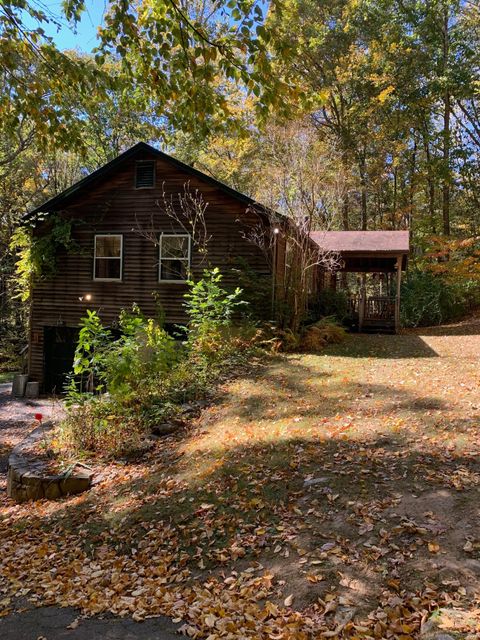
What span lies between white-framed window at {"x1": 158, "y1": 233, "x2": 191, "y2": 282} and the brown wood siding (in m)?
0.19

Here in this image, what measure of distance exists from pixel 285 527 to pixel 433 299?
18238 mm

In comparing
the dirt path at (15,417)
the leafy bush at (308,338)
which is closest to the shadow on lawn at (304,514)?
the dirt path at (15,417)

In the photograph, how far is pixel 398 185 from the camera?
30000 mm

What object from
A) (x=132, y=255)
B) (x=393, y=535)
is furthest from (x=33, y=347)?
(x=393, y=535)

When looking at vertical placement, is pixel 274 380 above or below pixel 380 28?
below

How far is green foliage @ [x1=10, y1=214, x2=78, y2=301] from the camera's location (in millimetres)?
14883

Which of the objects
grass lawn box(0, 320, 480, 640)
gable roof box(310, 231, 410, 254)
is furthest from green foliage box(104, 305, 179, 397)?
gable roof box(310, 231, 410, 254)

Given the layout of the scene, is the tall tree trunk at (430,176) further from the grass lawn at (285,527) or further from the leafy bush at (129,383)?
the grass lawn at (285,527)

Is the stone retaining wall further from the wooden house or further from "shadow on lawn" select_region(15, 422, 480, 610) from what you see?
the wooden house

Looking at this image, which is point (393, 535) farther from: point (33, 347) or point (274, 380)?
point (33, 347)

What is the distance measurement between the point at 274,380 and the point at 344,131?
21.7 meters

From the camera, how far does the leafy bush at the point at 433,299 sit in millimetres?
20000

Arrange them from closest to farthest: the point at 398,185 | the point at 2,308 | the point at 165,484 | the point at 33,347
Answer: the point at 165,484, the point at 33,347, the point at 2,308, the point at 398,185

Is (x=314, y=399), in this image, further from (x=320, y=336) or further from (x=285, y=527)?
(x=320, y=336)
